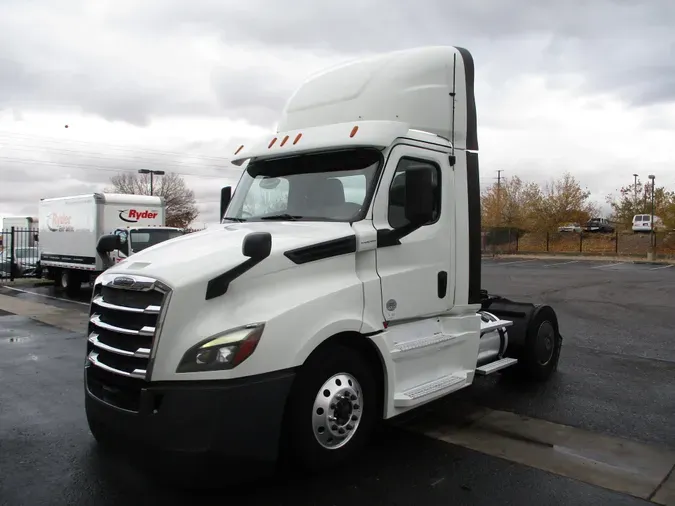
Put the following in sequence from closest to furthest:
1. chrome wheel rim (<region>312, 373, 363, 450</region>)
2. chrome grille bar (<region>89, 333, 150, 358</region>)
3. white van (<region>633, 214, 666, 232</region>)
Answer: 1. chrome grille bar (<region>89, 333, 150, 358</region>)
2. chrome wheel rim (<region>312, 373, 363, 450</region>)
3. white van (<region>633, 214, 666, 232</region>)

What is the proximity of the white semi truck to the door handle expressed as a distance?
0.7 inches

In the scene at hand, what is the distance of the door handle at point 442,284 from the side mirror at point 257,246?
1895 mm

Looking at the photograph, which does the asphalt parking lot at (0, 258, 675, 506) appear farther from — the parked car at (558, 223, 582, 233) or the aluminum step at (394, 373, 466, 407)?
the parked car at (558, 223, 582, 233)

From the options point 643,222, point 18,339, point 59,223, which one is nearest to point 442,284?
point 18,339

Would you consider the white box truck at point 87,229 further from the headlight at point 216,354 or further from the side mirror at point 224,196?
the headlight at point 216,354

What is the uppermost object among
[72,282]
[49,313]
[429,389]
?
[429,389]

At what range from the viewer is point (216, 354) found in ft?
11.2

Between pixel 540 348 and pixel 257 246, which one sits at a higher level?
pixel 257 246

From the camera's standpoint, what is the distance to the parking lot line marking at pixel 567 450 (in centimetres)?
401

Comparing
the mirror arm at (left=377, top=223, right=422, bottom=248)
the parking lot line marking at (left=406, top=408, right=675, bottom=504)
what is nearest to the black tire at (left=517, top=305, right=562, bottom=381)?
the parking lot line marking at (left=406, top=408, right=675, bottom=504)

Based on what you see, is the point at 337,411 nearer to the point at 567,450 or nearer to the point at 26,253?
the point at 567,450

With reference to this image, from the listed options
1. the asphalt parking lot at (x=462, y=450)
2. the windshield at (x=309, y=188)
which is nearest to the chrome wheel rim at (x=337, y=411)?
the asphalt parking lot at (x=462, y=450)

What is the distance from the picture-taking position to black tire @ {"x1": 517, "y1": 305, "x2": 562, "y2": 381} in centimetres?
649

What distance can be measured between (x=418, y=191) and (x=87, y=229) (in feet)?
51.9
